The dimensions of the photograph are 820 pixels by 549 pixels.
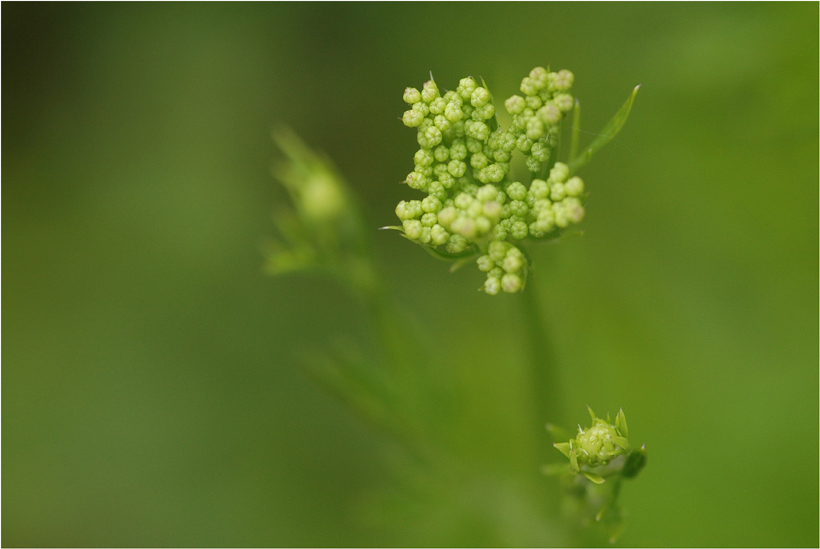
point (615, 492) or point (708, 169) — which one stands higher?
point (708, 169)

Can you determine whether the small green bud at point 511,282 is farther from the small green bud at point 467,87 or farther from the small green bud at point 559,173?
the small green bud at point 467,87

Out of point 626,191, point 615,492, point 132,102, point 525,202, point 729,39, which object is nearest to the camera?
point 525,202

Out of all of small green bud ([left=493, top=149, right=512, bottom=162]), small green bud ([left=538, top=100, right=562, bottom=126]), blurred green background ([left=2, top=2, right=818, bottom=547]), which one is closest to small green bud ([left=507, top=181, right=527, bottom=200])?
small green bud ([left=493, top=149, right=512, bottom=162])

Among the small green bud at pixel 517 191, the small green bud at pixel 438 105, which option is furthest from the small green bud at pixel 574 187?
the small green bud at pixel 438 105

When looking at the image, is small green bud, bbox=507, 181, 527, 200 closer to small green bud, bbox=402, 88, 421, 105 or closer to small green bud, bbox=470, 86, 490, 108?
small green bud, bbox=470, 86, 490, 108

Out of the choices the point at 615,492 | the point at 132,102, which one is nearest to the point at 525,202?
the point at 615,492

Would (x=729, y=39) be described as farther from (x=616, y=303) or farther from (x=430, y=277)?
(x=430, y=277)
